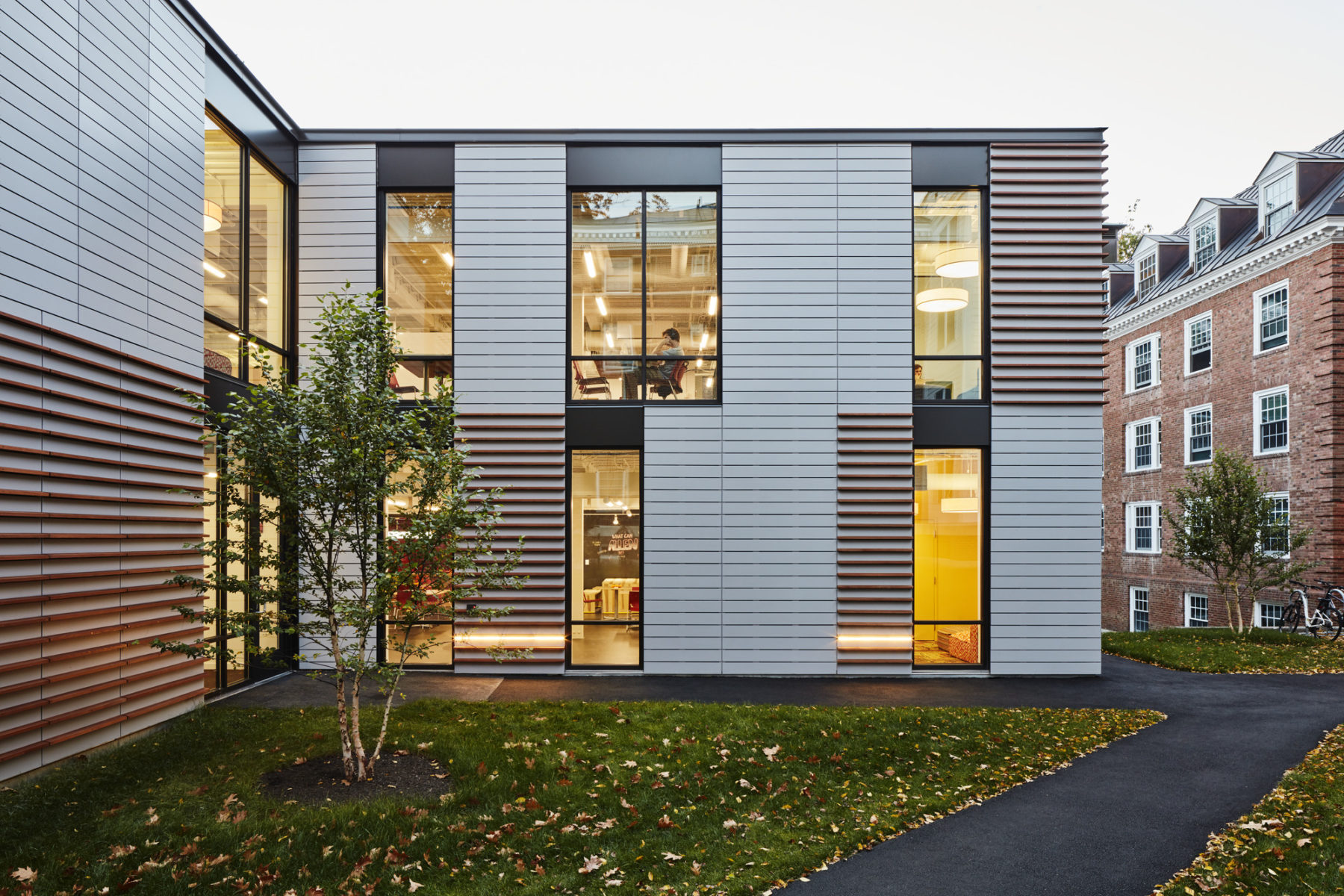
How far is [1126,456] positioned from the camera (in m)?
26.7

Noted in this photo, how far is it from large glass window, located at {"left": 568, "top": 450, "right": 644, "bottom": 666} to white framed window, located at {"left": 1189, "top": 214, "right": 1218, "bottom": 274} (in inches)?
910

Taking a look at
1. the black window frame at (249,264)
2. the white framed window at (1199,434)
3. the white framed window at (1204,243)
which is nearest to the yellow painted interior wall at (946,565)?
the black window frame at (249,264)

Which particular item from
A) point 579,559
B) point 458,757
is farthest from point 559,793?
point 579,559

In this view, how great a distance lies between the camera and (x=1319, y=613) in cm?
1642

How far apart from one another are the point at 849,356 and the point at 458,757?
6.98 metres

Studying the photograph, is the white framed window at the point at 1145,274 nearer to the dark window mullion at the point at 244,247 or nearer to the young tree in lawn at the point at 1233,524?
the young tree in lawn at the point at 1233,524

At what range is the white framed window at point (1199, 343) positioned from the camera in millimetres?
22656

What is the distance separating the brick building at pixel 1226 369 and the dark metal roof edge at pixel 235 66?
22649 mm

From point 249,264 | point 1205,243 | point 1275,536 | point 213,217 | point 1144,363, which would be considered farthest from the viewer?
point 1144,363

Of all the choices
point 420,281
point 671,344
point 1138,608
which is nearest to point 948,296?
point 671,344

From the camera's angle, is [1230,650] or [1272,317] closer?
[1230,650]

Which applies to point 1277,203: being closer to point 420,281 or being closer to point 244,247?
point 420,281

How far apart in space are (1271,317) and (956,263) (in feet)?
51.8

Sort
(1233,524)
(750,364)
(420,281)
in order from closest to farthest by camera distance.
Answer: (750,364) < (420,281) < (1233,524)
